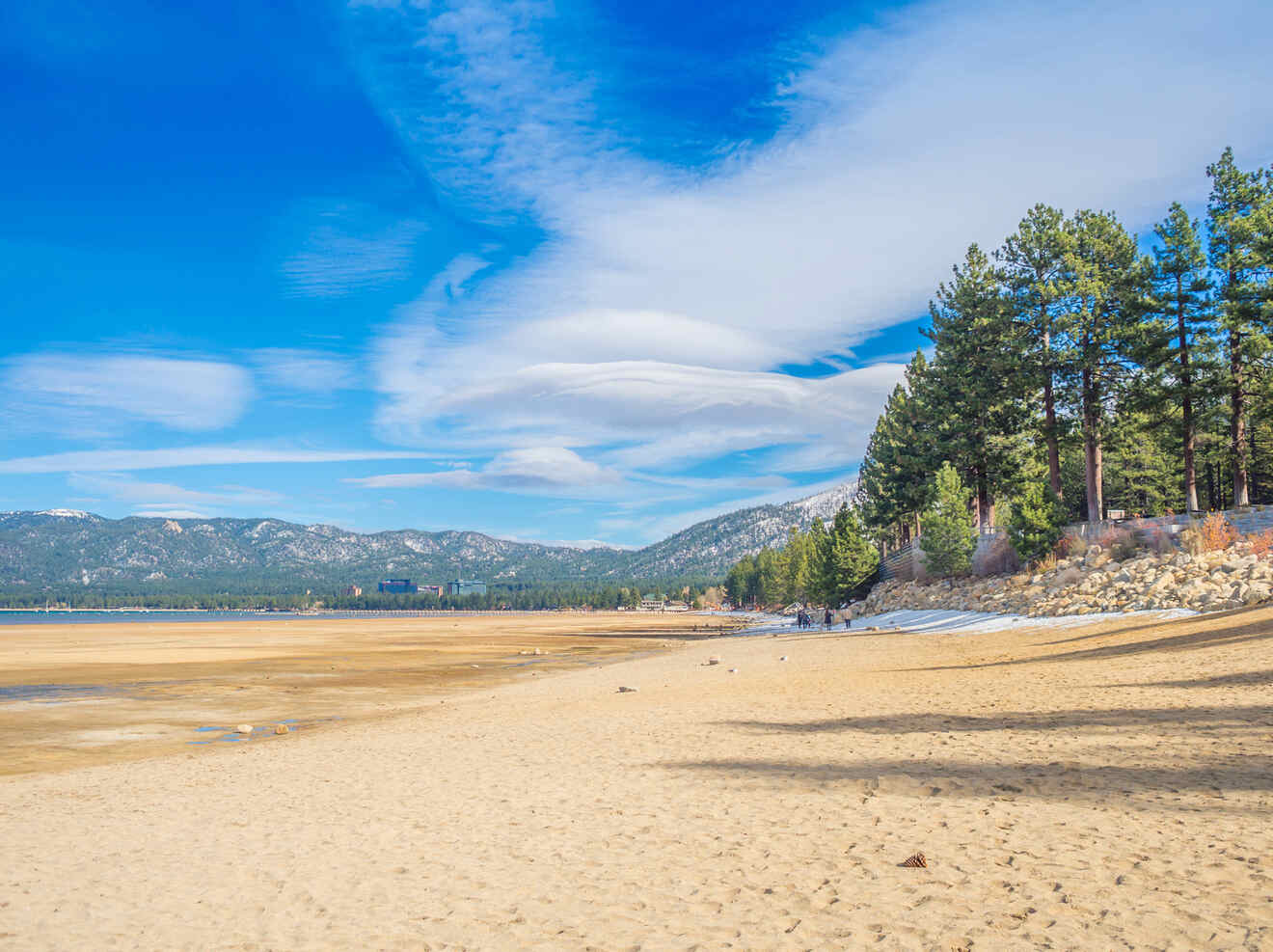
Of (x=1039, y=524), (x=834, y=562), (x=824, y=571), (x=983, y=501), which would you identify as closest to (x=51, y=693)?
(x=1039, y=524)

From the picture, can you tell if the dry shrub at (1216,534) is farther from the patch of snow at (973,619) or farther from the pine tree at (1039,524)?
the pine tree at (1039,524)

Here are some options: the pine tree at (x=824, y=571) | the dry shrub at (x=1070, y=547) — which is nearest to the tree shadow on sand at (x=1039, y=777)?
the dry shrub at (x=1070, y=547)

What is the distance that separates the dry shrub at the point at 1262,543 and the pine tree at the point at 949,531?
2344cm

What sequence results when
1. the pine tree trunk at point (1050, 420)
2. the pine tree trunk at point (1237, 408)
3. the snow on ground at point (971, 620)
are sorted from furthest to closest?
the pine tree trunk at point (1050, 420) < the pine tree trunk at point (1237, 408) < the snow on ground at point (971, 620)

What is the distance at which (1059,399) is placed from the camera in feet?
151

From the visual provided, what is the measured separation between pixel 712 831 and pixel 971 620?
34.3m

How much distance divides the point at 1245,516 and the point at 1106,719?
25898 mm

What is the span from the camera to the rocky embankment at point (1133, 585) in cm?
2488

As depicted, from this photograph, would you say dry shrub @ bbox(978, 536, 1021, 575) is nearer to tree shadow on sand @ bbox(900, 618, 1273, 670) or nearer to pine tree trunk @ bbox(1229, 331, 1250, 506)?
pine tree trunk @ bbox(1229, 331, 1250, 506)

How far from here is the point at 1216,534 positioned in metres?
30.9

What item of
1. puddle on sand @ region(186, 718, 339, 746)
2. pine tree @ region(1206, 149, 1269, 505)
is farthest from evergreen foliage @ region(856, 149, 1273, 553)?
puddle on sand @ region(186, 718, 339, 746)

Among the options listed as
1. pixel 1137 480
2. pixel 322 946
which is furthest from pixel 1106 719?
pixel 1137 480

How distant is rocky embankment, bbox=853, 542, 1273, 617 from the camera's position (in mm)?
24875

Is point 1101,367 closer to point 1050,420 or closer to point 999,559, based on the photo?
point 1050,420
